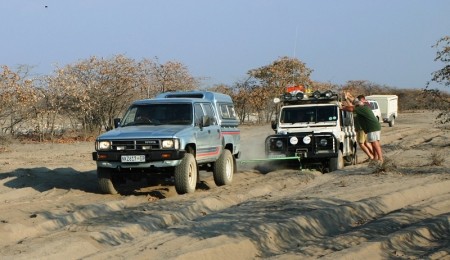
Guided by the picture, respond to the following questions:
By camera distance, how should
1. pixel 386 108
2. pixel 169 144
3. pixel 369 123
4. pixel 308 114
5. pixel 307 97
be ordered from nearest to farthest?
pixel 169 144 → pixel 369 123 → pixel 308 114 → pixel 307 97 → pixel 386 108

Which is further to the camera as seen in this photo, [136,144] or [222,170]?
[222,170]

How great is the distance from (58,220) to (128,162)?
244 centimetres

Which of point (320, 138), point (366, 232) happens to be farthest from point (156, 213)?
point (320, 138)

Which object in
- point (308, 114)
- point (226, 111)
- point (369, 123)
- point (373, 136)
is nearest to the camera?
point (226, 111)

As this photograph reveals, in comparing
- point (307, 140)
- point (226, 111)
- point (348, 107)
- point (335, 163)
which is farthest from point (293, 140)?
point (348, 107)

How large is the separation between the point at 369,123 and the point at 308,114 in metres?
1.56

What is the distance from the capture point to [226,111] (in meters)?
14.7

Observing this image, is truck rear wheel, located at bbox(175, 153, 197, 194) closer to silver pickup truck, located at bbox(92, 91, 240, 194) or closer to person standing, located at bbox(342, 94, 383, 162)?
silver pickup truck, located at bbox(92, 91, 240, 194)

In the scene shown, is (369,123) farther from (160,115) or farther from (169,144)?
(169,144)

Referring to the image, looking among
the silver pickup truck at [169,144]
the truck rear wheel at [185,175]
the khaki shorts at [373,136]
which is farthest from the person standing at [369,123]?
the truck rear wheel at [185,175]

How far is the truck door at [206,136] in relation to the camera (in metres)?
12.5

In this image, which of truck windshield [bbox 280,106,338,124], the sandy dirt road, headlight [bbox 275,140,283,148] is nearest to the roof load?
truck windshield [bbox 280,106,338,124]

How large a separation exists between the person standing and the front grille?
21.1ft

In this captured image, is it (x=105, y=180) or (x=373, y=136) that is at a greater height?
(x=373, y=136)
